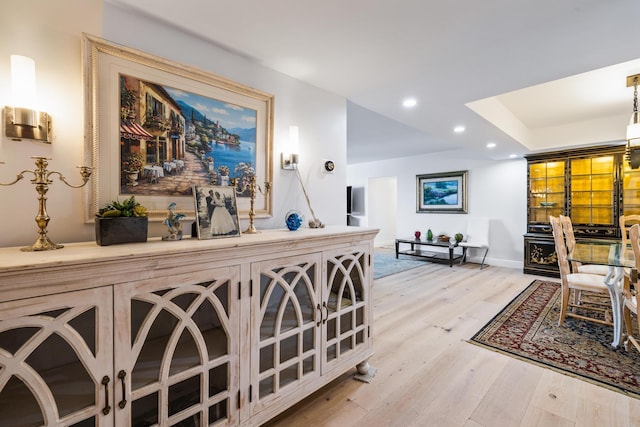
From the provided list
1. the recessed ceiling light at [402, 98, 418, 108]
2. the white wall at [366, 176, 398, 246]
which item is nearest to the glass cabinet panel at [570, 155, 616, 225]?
the recessed ceiling light at [402, 98, 418, 108]

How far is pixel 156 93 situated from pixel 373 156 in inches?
232

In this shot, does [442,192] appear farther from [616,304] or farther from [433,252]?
[616,304]

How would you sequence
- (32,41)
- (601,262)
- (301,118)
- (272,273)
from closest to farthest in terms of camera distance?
(32,41), (272,273), (301,118), (601,262)

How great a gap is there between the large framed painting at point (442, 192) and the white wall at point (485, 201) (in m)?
0.11

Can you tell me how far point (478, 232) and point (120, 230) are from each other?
6051mm

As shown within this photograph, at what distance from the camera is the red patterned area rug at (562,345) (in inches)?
81.4

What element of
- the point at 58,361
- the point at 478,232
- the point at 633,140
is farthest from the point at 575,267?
the point at 58,361

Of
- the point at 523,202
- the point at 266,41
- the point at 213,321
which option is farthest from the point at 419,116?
the point at 523,202

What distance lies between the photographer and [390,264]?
5828 mm

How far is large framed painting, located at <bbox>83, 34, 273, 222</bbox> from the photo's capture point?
52.1 inches

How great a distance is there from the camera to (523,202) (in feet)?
17.6

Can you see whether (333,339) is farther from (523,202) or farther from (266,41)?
(523,202)

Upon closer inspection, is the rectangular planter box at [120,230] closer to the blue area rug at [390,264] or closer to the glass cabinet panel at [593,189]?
the blue area rug at [390,264]

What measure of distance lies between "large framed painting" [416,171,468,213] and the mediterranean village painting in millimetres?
5446
